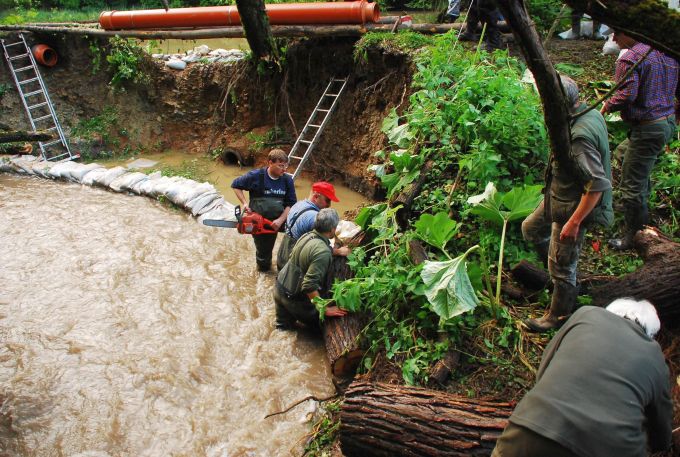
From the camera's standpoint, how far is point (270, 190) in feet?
17.2

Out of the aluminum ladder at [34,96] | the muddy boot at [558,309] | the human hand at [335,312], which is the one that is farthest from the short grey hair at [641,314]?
the aluminum ladder at [34,96]

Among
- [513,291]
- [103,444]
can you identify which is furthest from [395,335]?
[103,444]

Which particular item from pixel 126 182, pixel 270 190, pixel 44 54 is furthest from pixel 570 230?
pixel 44 54

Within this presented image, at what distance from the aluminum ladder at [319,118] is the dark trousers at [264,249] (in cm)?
234

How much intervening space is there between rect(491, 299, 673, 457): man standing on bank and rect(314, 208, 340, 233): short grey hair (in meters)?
2.36

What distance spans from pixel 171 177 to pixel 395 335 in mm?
5839

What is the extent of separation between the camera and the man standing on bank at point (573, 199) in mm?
2861

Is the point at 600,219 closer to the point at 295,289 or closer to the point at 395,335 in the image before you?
the point at 395,335

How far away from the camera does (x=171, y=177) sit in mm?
8125

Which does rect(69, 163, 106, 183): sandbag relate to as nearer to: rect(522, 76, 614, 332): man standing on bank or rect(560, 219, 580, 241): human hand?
rect(522, 76, 614, 332): man standing on bank

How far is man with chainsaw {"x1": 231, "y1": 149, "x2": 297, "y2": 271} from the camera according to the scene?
16.9 ft

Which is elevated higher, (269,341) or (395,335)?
(395,335)

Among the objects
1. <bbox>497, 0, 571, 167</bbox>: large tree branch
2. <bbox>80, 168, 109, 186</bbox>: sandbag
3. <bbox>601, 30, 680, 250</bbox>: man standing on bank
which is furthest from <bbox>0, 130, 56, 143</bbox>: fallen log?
<bbox>80, 168, 109, 186</bbox>: sandbag

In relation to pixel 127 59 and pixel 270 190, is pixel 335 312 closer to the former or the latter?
pixel 270 190
